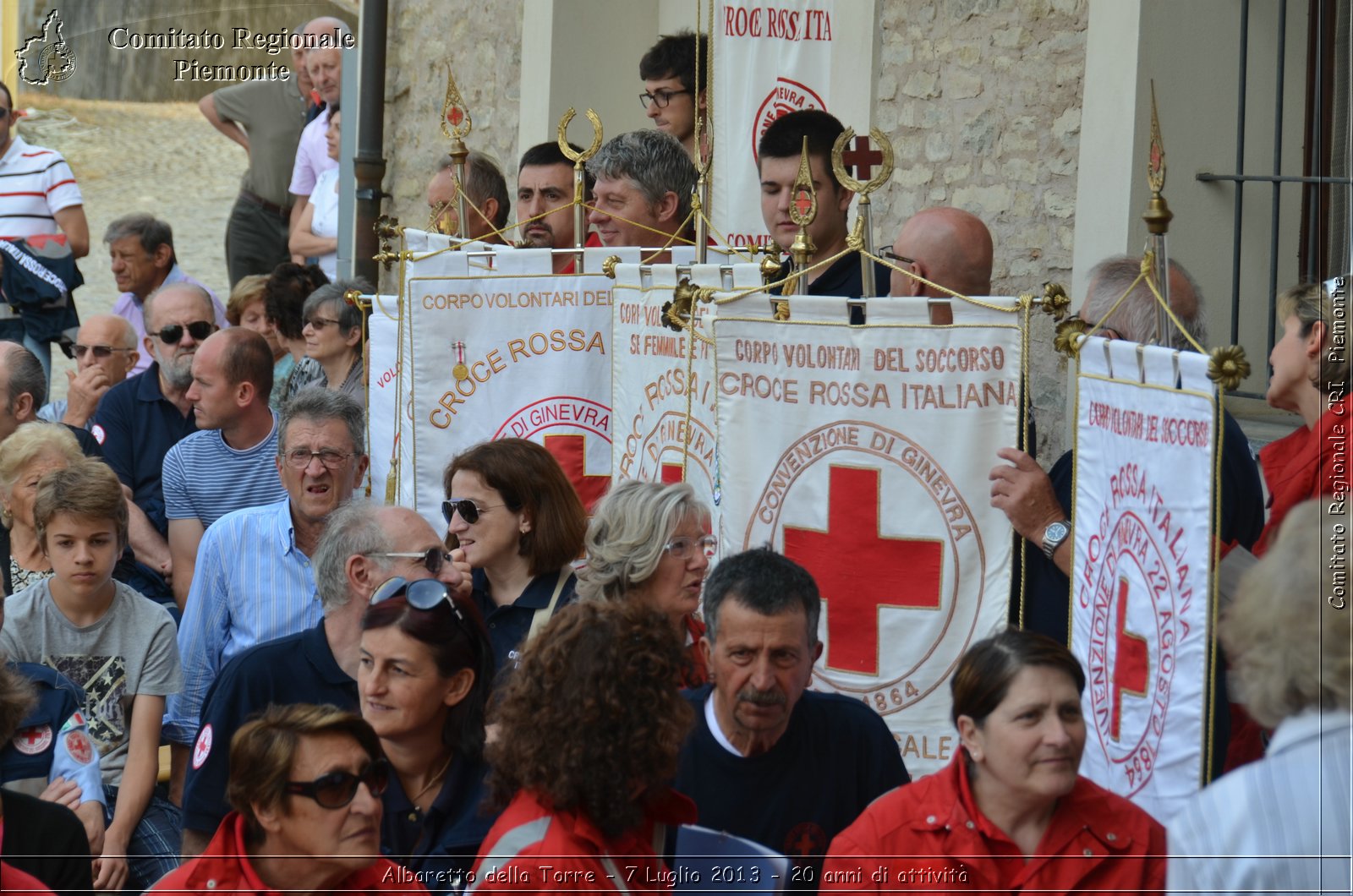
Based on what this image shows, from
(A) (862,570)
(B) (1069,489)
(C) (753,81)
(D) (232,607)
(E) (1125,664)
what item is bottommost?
(D) (232,607)

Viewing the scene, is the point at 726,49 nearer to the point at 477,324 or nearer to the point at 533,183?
the point at 533,183

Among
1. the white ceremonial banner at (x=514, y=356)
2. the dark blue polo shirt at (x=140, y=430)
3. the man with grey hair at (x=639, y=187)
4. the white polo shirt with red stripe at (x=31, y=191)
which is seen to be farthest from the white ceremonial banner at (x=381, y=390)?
the white polo shirt with red stripe at (x=31, y=191)

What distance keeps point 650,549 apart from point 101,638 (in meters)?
1.60

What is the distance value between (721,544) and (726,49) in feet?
9.00

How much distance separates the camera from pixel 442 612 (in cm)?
363

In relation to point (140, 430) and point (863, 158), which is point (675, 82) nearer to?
point (140, 430)

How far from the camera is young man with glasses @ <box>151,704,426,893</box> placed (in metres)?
2.97

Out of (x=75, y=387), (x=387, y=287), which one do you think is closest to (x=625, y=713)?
(x=75, y=387)

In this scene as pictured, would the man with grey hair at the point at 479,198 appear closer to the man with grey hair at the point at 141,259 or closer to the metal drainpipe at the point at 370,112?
the man with grey hair at the point at 141,259

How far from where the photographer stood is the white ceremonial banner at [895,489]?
3.96m

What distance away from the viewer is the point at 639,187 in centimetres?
558

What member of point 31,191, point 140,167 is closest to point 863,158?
point 31,191

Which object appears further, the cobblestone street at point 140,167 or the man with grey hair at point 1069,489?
the cobblestone street at point 140,167

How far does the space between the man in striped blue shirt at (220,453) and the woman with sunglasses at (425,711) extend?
2361 mm
